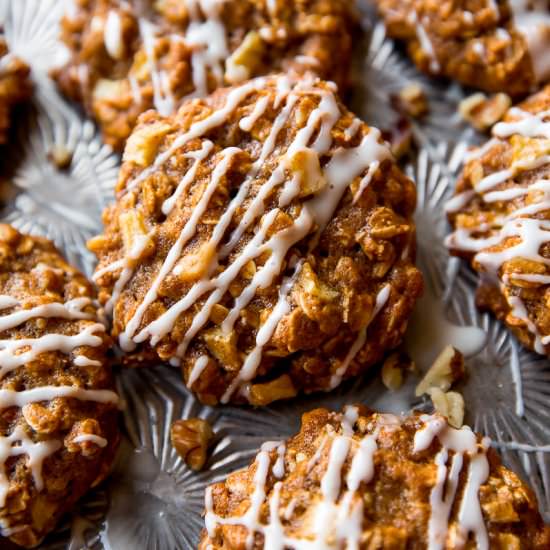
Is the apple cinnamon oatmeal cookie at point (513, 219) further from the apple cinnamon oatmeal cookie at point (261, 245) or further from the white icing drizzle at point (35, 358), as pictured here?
the white icing drizzle at point (35, 358)

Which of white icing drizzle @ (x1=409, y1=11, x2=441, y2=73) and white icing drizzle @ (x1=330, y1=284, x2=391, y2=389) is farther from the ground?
white icing drizzle @ (x1=409, y1=11, x2=441, y2=73)

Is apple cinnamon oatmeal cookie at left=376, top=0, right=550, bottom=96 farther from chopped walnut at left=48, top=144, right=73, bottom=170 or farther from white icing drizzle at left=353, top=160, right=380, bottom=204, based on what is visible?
chopped walnut at left=48, top=144, right=73, bottom=170

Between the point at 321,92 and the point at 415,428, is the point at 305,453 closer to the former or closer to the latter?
the point at 415,428

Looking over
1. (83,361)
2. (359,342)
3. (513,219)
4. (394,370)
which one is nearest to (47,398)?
(83,361)

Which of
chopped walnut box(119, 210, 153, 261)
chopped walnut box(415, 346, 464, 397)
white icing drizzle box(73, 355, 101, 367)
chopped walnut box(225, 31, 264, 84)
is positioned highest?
chopped walnut box(225, 31, 264, 84)

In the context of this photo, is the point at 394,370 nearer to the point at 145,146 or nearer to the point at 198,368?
the point at 198,368

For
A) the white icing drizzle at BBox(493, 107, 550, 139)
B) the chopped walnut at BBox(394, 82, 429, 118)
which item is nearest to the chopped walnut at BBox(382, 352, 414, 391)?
the white icing drizzle at BBox(493, 107, 550, 139)
